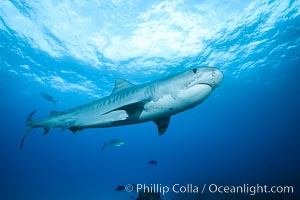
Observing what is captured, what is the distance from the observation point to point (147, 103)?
431 cm

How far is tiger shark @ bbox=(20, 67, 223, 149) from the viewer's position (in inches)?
146

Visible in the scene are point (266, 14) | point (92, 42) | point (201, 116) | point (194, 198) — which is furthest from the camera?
point (201, 116)

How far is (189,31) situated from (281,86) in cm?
2634

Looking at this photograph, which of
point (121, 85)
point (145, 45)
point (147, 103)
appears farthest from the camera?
point (145, 45)

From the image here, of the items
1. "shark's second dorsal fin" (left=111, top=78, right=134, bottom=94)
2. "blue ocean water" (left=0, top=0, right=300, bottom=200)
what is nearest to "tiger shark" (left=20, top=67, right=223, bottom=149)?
"shark's second dorsal fin" (left=111, top=78, right=134, bottom=94)

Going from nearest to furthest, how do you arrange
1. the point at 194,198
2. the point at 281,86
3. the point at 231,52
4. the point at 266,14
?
the point at 266,14, the point at 231,52, the point at 194,198, the point at 281,86

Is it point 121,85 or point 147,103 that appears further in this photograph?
point 121,85

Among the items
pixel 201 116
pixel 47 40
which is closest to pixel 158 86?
pixel 47 40

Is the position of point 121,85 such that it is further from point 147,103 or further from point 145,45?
point 145,45

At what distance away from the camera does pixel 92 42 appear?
61.0 feet

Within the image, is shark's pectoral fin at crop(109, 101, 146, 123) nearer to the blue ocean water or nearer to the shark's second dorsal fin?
the shark's second dorsal fin

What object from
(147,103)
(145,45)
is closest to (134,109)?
(147,103)

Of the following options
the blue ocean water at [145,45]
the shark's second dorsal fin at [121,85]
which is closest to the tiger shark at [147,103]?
the shark's second dorsal fin at [121,85]

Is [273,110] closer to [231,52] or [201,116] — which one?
[201,116]
